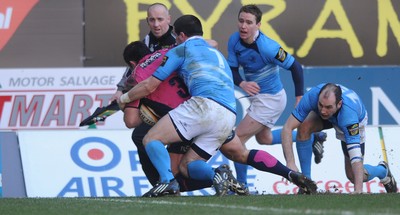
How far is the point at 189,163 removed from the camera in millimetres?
10680

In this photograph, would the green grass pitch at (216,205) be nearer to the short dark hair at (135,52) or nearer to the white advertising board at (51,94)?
the short dark hair at (135,52)

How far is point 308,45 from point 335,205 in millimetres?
8114

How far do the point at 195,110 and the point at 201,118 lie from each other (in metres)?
0.09

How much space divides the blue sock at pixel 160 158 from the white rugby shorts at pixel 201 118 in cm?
22

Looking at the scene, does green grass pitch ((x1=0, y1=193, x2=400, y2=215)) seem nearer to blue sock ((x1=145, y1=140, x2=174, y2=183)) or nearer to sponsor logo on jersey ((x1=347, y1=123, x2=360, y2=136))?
blue sock ((x1=145, y1=140, x2=174, y2=183))

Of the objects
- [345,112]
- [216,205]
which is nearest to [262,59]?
[345,112]

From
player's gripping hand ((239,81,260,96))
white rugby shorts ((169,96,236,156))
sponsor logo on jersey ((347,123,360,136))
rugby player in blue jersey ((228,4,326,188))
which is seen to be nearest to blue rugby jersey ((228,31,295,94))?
rugby player in blue jersey ((228,4,326,188))

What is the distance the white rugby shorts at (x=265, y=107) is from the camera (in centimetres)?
1264

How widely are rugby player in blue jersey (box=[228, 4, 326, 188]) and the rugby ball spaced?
4.58ft

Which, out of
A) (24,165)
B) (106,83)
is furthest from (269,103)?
(106,83)

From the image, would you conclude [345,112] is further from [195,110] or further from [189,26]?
[189,26]

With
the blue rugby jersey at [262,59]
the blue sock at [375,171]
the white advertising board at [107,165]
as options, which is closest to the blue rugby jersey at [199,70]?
the blue rugby jersey at [262,59]

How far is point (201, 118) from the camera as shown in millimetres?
10383

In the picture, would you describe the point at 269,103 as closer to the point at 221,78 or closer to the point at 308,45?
the point at 221,78
